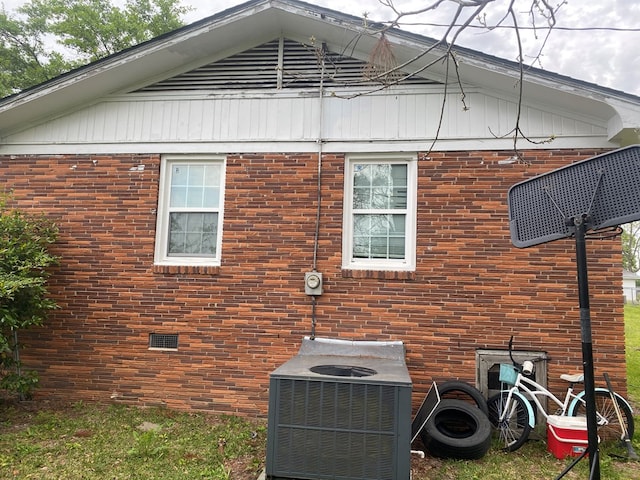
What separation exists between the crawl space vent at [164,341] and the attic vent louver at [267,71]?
357 centimetres

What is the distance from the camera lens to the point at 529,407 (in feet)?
15.0

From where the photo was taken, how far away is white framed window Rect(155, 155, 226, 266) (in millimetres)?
5953

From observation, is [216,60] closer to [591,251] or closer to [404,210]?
[404,210]

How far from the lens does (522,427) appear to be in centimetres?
482

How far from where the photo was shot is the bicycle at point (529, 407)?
465 cm

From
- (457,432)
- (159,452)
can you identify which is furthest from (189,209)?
(457,432)

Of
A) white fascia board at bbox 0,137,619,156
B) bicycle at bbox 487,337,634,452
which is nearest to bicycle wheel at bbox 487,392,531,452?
bicycle at bbox 487,337,634,452

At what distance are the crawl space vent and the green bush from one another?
1324 millimetres

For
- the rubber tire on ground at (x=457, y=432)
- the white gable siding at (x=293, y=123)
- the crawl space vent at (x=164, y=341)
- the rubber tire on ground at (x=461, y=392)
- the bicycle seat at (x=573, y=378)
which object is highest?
the white gable siding at (x=293, y=123)

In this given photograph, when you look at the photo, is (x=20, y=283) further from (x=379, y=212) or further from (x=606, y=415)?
(x=606, y=415)

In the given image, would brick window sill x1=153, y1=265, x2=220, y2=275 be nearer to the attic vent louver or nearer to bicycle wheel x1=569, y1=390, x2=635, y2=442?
the attic vent louver

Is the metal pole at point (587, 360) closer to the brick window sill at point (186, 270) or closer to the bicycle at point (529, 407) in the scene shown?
the bicycle at point (529, 407)

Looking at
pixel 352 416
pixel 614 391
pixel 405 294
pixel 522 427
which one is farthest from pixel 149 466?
pixel 614 391

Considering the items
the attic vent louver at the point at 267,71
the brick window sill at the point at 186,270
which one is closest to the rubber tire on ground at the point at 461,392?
the brick window sill at the point at 186,270
